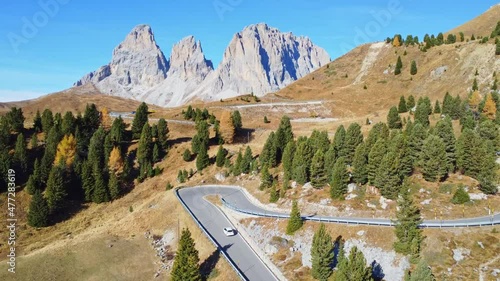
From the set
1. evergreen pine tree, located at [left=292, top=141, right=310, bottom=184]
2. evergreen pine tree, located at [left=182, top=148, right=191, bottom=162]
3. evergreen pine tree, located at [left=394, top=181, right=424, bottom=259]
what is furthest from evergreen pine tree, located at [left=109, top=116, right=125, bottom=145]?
evergreen pine tree, located at [left=394, top=181, right=424, bottom=259]

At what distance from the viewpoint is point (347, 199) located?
191ft

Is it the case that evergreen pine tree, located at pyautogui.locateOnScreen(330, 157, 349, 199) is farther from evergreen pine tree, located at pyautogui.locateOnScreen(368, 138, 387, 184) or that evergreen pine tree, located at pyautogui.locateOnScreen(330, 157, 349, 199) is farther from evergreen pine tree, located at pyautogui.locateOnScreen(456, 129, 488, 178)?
evergreen pine tree, located at pyautogui.locateOnScreen(456, 129, 488, 178)

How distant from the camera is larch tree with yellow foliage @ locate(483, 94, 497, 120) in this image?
8756 centimetres

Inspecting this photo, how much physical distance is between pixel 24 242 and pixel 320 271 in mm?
53506

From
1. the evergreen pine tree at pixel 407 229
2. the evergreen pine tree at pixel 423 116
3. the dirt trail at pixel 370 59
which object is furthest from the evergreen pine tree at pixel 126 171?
the dirt trail at pixel 370 59

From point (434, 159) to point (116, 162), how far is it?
2734 inches

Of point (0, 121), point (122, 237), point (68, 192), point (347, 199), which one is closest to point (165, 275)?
point (122, 237)

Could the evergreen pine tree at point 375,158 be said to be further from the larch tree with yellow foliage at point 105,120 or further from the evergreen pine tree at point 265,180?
the larch tree with yellow foliage at point 105,120

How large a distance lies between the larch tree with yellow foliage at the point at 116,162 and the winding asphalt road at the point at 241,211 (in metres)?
24.4

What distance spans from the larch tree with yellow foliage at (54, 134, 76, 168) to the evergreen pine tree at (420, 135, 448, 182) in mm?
77305

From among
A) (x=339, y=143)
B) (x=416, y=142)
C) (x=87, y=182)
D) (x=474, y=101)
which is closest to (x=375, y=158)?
(x=416, y=142)

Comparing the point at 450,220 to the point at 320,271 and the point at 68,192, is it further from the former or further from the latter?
the point at 68,192

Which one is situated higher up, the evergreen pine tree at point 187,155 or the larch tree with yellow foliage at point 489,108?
the larch tree with yellow foliage at point 489,108

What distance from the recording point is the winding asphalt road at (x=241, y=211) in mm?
45875
